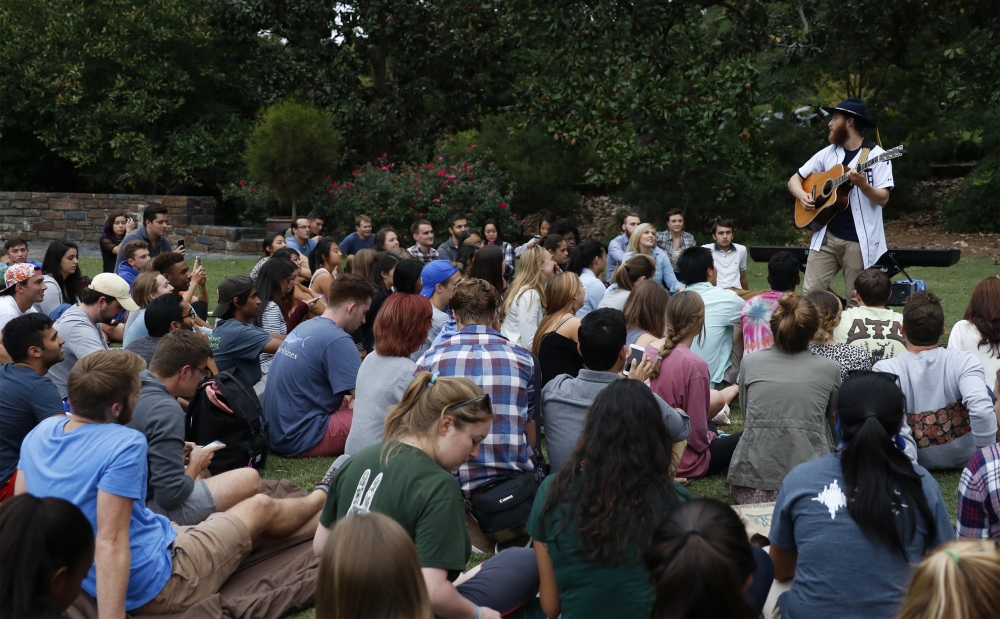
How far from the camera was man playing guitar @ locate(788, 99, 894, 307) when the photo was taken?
23.5ft

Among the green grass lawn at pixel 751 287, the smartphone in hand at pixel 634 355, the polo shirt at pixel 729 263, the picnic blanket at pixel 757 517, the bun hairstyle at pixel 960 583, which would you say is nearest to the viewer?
the bun hairstyle at pixel 960 583

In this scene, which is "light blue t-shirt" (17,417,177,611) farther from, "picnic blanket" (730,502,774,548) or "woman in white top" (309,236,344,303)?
"woman in white top" (309,236,344,303)

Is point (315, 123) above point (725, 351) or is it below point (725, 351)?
above

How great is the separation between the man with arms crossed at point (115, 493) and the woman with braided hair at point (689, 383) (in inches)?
95.3

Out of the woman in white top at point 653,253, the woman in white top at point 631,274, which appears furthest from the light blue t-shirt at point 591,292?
the woman in white top at point 653,253

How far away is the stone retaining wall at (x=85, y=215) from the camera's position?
57.8 feet

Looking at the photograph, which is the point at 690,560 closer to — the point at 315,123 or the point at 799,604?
the point at 799,604

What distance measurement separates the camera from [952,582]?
1.92 meters

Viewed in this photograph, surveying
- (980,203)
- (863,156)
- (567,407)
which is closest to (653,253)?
(863,156)

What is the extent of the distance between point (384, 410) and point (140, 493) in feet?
5.18

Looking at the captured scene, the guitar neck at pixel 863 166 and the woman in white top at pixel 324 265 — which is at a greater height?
the guitar neck at pixel 863 166

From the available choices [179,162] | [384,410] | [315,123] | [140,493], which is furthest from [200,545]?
[179,162]

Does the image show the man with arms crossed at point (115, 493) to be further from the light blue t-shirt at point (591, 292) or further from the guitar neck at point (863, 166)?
the guitar neck at point (863, 166)

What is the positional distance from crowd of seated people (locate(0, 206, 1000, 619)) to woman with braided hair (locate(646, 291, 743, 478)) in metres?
0.01
